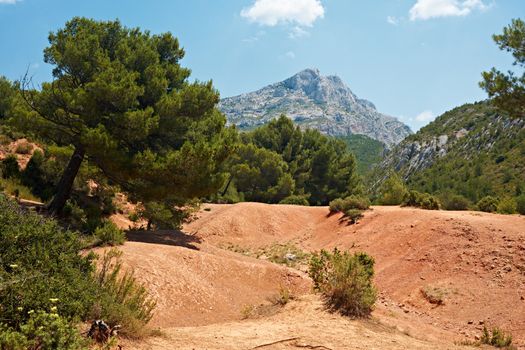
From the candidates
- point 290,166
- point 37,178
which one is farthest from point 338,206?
point 37,178

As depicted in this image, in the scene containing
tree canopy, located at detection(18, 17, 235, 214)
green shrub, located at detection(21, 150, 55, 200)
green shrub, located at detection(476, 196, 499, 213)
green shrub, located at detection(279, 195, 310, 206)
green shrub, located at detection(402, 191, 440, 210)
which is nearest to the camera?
tree canopy, located at detection(18, 17, 235, 214)

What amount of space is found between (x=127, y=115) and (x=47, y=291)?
402 inches

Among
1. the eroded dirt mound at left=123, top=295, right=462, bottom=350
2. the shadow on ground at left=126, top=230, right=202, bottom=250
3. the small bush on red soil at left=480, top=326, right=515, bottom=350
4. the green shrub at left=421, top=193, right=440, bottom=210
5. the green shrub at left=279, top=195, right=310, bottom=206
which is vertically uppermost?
the green shrub at left=421, top=193, right=440, bottom=210

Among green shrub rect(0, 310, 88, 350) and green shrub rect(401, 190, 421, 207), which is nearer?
green shrub rect(0, 310, 88, 350)

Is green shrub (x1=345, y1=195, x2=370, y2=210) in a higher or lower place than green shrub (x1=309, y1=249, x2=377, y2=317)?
higher

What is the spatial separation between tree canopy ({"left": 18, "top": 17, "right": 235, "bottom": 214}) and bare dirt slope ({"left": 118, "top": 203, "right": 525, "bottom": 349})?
8.42ft

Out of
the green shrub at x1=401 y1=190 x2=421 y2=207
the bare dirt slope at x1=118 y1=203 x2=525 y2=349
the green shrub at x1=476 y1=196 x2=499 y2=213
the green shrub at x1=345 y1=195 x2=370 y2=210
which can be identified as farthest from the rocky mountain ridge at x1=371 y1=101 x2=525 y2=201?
the bare dirt slope at x1=118 y1=203 x2=525 y2=349

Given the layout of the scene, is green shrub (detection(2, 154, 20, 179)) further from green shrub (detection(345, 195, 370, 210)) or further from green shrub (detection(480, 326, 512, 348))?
green shrub (detection(480, 326, 512, 348))

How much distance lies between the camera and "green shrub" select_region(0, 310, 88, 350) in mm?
3643

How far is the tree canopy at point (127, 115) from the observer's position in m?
14.3

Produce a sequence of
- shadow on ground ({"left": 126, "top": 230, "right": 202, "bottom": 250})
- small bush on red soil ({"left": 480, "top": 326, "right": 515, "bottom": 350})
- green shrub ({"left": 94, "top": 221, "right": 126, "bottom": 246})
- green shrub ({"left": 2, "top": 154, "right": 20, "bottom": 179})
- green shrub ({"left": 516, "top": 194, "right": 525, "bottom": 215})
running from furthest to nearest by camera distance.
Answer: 1. green shrub ({"left": 516, "top": 194, "right": 525, "bottom": 215})
2. green shrub ({"left": 2, "top": 154, "right": 20, "bottom": 179})
3. shadow on ground ({"left": 126, "top": 230, "right": 202, "bottom": 250})
4. green shrub ({"left": 94, "top": 221, "right": 126, "bottom": 246})
5. small bush on red soil ({"left": 480, "top": 326, "right": 515, "bottom": 350})

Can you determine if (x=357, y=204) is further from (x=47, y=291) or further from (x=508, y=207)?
(x=47, y=291)

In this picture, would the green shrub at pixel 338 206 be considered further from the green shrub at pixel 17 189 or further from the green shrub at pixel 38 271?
the green shrub at pixel 38 271

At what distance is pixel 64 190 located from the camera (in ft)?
52.7
